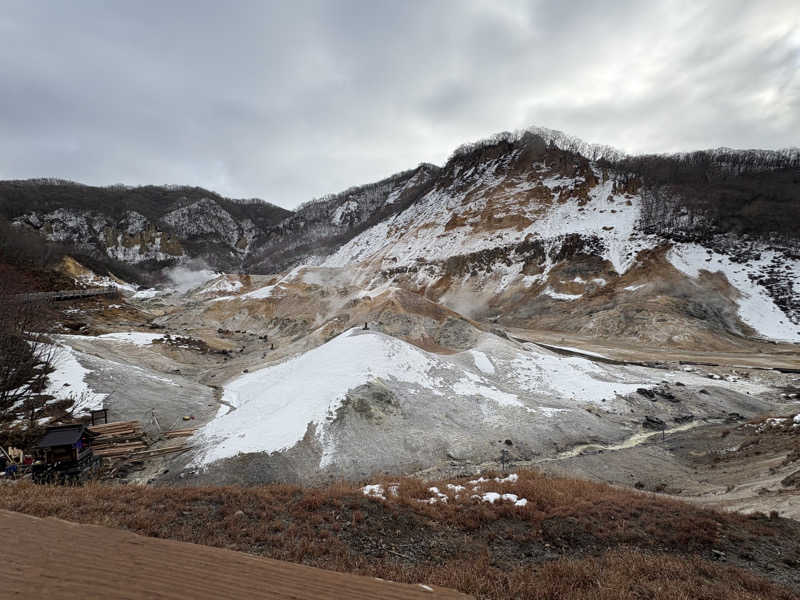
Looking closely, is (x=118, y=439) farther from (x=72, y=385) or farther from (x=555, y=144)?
(x=555, y=144)

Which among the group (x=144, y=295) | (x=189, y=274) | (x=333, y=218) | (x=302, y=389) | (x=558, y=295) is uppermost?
(x=333, y=218)

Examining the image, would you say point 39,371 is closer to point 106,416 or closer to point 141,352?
point 106,416

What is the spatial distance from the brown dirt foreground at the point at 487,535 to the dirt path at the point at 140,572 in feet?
8.42

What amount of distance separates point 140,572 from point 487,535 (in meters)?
7.44

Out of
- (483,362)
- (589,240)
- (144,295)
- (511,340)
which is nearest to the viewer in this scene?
(483,362)

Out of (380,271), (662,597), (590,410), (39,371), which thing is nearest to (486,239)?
(380,271)

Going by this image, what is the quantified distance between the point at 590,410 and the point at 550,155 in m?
102

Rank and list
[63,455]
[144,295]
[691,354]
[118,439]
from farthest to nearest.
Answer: [144,295] → [691,354] → [118,439] → [63,455]

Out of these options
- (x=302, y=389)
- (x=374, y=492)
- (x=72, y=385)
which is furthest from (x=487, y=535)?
(x=72, y=385)

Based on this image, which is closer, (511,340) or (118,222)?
(511,340)

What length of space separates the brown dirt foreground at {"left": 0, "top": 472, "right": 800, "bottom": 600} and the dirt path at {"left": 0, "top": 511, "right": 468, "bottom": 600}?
2566 millimetres

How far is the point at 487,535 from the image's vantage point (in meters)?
8.44

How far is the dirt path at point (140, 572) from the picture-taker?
115 inches

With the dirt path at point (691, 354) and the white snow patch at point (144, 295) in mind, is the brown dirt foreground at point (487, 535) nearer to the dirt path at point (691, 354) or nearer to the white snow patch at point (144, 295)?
the dirt path at point (691, 354)
